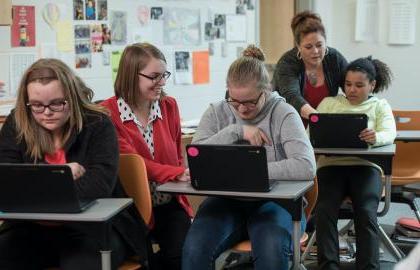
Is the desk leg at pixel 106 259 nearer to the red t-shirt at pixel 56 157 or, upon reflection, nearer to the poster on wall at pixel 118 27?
the red t-shirt at pixel 56 157

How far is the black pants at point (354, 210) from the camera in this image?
303cm

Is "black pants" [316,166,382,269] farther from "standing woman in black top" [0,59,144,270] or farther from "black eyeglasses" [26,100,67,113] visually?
"black eyeglasses" [26,100,67,113]

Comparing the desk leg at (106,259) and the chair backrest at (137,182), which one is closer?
the desk leg at (106,259)

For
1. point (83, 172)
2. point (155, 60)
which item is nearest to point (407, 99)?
point (155, 60)

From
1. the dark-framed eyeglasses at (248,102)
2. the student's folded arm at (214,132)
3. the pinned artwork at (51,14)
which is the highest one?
the pinned artwork at (51,14)

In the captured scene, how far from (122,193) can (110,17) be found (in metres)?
1.70

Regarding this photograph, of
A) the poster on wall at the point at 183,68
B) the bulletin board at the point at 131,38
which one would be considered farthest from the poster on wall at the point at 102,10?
the poster on wall at the point at 183,68

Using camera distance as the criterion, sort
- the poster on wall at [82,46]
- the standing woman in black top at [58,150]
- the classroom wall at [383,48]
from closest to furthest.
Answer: the standing woman in black top at [58,150] < the poster on wall at [82,46] < the classroom wall at [383,48]

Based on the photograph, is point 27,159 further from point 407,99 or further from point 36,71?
point 407,99

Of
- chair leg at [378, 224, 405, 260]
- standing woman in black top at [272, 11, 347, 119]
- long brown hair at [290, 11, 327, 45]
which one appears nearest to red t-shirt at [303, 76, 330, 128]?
standing woman in black top at [272, 11, 347, 119]

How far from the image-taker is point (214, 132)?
2.64 m

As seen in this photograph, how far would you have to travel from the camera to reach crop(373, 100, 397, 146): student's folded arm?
3.11 metres

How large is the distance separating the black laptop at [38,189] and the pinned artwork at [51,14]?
1.60 meters

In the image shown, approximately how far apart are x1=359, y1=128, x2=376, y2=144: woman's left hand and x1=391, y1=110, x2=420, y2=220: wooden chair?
426 millimetres
